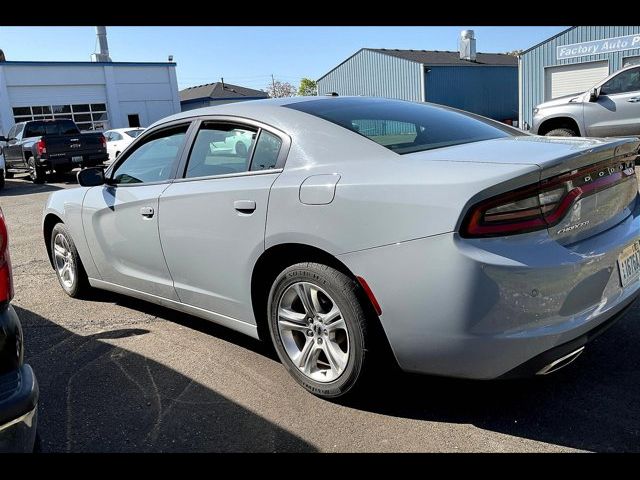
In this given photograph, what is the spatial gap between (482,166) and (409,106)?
1.36 meters

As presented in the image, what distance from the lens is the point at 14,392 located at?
Result: 1.88 meters

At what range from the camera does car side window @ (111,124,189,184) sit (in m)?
3.69

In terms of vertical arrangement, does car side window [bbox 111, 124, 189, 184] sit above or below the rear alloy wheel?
above

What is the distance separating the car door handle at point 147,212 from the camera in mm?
3609

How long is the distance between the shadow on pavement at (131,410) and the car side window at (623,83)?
32.2 feet

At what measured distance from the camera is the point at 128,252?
12.8 ft

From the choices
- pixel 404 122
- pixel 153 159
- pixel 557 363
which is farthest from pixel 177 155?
pixel 557 363

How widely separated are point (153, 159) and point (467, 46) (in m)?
33.4

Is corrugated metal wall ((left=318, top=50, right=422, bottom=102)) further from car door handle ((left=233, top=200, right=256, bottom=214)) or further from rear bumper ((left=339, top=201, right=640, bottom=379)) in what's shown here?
rear bumper ((left=339, top=201, right=640, bottom=379))

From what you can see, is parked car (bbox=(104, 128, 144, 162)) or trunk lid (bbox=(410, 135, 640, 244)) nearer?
trunk lid (bbox=(410, 135, 640, 244))

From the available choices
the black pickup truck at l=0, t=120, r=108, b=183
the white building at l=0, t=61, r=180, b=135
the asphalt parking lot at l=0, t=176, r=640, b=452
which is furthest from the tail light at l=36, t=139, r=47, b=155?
the white building at l=0, t=61, r=180, b=135

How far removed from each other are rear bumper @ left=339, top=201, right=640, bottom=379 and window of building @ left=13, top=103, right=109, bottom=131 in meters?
32.1
